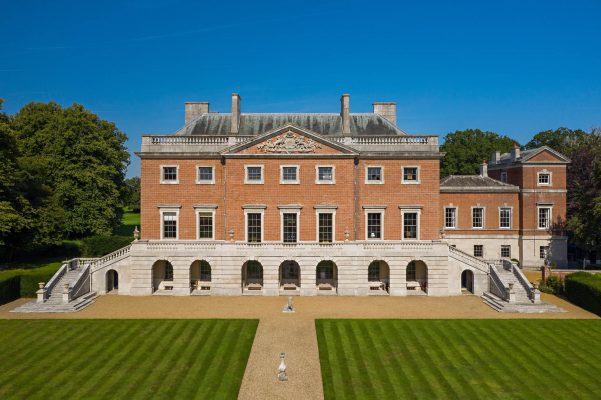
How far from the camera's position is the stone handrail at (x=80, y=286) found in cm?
3022

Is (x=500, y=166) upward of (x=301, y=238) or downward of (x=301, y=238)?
upward

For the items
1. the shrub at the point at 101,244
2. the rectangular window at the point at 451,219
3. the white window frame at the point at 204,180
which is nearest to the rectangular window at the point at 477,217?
the rectangular window at the point at 451,219

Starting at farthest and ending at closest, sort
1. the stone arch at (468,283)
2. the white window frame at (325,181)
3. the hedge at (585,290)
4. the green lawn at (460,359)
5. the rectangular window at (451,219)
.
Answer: the rectangular window at (451,219) < the white window frame at (325,181) < the stone arch at (468,283) < the hedge at (585,290) < the green lawn at (460,359)

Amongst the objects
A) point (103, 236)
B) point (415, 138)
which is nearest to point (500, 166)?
point (415, 138)

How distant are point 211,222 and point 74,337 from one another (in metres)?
14.3

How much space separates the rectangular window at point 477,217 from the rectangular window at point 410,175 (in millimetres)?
12143

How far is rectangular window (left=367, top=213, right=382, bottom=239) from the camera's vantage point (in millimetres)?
35344

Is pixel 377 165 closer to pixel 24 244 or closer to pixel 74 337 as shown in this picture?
pixel 74 337

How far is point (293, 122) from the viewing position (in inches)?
1528

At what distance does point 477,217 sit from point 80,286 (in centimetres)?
3677

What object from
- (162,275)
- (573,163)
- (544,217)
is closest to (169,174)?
(162,275)

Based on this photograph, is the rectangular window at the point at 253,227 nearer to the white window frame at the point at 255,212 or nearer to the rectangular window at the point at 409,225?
the white window frame at the point at 255,212

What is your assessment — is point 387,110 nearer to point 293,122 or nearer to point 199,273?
point 293,122

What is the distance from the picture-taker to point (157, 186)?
3559 cm
